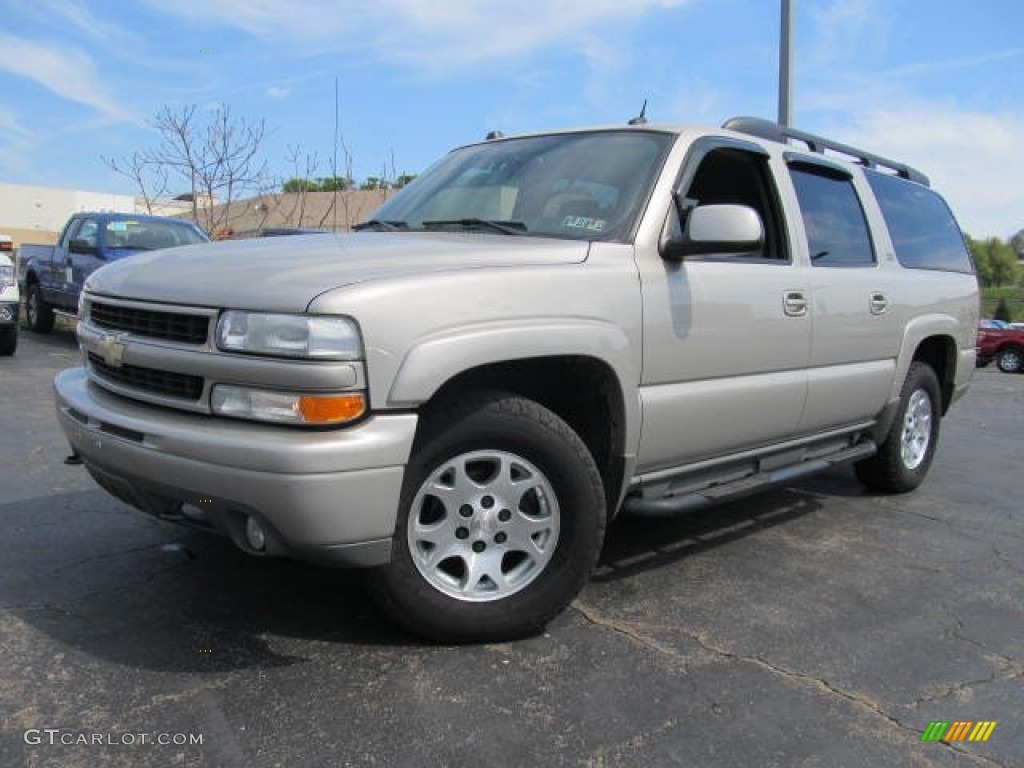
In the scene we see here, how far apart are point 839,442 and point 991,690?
2040 millimetres

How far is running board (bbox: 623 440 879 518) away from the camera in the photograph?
11.5 ft

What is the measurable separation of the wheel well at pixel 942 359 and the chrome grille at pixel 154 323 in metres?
4.42

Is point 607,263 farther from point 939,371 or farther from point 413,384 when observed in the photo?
point 939,371

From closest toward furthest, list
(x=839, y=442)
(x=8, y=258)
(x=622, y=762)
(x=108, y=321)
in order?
(x=622, y=762) < (x=108, y=321) < (x=839, y=442) < (x=8, y=258)

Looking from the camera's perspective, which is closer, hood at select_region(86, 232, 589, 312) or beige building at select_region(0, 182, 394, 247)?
hood at select_region(86, 232, 589, 312)

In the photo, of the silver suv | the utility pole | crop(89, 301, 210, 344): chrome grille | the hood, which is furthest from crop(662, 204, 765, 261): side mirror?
the utility pole

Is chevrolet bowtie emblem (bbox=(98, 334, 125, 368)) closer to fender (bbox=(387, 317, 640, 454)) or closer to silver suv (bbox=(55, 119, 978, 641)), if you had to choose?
silver suv (bbox=(55, 119, 978, 641))

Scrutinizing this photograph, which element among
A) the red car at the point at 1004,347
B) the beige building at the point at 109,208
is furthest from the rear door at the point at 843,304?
Result: the red car at the point at 1004,347

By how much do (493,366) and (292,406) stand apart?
742 mm

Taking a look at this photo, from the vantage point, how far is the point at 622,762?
237 centimetres

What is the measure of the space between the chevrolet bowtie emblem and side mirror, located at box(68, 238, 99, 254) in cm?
827

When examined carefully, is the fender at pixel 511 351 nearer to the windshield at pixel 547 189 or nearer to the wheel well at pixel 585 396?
the wheel well at pixel 585 396

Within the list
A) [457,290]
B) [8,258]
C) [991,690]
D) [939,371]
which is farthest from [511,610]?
[8,258]

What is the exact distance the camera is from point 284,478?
2496 millimetres
